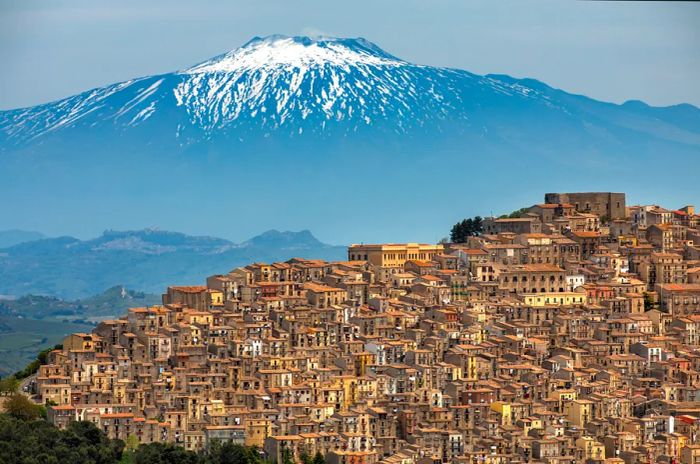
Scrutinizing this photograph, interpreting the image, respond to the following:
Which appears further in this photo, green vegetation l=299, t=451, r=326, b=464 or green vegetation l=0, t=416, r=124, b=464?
green vegetation l=299, t=451, r=326, b=464

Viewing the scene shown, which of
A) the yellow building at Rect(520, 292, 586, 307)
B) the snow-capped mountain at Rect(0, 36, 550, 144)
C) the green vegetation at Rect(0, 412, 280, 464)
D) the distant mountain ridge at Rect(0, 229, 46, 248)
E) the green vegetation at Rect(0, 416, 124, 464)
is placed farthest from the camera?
the distant mountain ridge at Rect(0, 229, 46, 248)

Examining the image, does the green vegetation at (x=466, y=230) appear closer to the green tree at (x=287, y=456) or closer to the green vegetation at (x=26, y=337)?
the green tree at (x=287, y=456)

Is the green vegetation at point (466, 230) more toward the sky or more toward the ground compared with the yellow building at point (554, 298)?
more toward the sky

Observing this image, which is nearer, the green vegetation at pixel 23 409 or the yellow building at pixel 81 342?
the green vegetation at pixel 23 409

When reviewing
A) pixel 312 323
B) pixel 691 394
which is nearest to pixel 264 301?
pixel 312 323

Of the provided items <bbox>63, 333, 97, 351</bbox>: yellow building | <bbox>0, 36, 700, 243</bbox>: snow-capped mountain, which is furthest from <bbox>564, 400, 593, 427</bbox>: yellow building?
<bbox>0, 36, 700, 243</bbox>: snow-capped mountain

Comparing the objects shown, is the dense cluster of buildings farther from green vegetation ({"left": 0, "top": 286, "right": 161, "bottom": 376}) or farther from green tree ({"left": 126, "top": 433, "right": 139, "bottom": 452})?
green vegetation ({"left": 0, "top": 286, "right": 161, "bottom": 376})

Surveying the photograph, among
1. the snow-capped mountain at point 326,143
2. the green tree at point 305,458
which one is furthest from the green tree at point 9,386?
the snow-capped mountain at point 326,143
